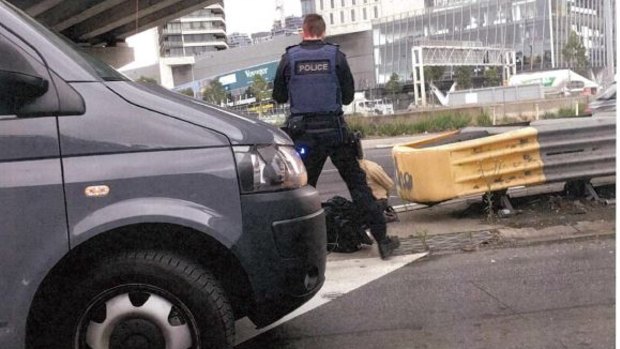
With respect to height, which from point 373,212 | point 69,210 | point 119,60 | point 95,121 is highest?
point 119,60

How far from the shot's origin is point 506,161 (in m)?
6.46

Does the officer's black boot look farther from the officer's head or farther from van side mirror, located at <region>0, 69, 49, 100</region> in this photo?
van side mirror, located at <region>0, 69, 49, 100</region>

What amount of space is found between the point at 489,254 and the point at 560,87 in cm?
5958

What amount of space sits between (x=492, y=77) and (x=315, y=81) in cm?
7949

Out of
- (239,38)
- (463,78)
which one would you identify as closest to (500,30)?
(463,78)

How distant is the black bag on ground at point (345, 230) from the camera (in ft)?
18.7

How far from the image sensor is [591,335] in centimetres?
363

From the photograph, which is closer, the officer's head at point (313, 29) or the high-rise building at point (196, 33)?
the officer's head at point (313, 29)

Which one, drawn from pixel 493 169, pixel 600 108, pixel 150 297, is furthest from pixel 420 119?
pixel 150 297

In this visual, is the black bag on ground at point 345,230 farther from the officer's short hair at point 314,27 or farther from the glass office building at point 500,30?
the glass office building at point 500,30

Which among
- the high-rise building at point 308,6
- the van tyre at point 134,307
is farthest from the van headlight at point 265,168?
the high-rise building at point 308,6

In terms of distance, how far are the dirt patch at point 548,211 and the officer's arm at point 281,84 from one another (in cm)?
259

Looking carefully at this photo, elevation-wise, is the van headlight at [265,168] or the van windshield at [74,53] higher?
the van windshield at [74,53]

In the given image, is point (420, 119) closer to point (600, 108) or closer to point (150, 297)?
point (600, 108)
